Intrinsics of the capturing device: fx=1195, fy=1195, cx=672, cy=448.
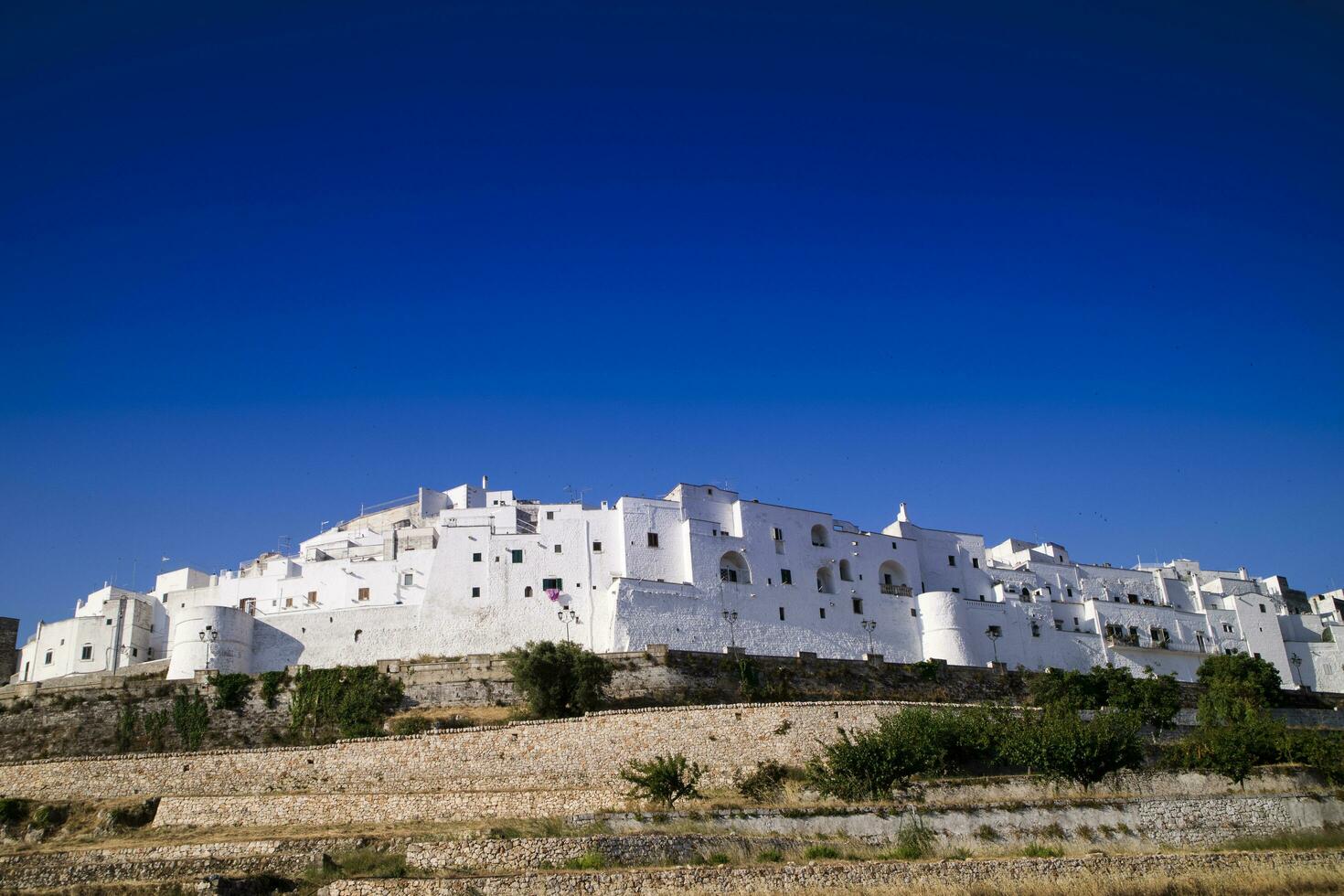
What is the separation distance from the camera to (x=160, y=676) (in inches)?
2092

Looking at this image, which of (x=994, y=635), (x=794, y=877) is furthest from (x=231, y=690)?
(x=994, y=635)

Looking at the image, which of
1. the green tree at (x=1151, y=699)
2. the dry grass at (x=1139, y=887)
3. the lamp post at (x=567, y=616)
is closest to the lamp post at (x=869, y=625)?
the green tree at (x=1151, y=699)

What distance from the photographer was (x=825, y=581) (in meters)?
62.8

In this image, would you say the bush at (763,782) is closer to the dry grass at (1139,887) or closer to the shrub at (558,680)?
the shrub at (558,680)

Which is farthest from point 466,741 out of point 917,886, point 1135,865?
point 1135,865

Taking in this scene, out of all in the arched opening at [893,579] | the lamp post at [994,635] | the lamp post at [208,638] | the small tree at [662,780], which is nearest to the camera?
the small tree at [662,780]

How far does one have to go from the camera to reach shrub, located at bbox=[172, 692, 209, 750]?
163ft

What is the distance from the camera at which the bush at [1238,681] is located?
179 ft

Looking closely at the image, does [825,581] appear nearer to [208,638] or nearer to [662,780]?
[662,780]

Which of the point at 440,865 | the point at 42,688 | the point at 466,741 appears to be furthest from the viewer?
the point at 42,688

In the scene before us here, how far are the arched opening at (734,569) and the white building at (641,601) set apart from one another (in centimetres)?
7

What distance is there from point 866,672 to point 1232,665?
19716 mm

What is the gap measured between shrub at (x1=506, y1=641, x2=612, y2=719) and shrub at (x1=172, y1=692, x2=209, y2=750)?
13.5 m

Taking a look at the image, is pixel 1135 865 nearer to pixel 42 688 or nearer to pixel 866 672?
pixel 866 672
